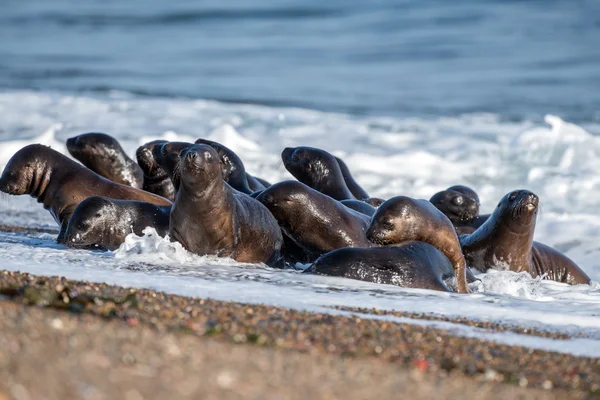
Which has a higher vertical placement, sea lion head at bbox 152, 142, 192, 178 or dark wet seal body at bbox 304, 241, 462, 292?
sea lion head at bbox 152, 142, 192, 178

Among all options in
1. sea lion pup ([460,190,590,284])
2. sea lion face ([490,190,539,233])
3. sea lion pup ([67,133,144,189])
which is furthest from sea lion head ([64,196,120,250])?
sea lion face ([490,190,539,233])

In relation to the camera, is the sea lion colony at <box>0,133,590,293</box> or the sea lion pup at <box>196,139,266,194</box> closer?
the sea lion colony at <box>0,133,590,293</box>

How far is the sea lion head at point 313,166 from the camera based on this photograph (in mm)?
10539

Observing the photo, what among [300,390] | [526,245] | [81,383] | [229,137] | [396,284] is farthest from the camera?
[229,137]

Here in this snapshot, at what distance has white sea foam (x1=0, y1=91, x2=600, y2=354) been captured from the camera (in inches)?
264

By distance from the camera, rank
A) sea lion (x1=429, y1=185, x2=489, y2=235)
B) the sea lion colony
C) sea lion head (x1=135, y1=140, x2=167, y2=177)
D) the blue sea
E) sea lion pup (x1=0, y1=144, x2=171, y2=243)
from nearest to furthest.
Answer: the sea lion colony, sea lion pup (x1=0, y1=144, x2=171, y2=243), sea lion (x1=429, y1=185, x2=489, y2=235), sea lion head (x1=135, y1=140, x2=167, y2=177), the blue sea

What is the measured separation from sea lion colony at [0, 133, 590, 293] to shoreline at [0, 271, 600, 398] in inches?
82.6

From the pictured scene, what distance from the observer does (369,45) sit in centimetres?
3278

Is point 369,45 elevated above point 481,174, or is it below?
above

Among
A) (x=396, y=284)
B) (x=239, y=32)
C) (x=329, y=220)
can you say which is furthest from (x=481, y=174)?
(x=239, y=32)

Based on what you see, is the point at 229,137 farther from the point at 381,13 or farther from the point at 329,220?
the point at 381,13

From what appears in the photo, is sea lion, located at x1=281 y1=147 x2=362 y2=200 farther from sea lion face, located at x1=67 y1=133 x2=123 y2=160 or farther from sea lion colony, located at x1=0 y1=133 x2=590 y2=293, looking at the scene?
sea lion face, located at x1=67 y1=133 x2=123 y2=160

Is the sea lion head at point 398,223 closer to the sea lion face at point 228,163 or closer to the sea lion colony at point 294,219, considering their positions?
the sea lion colony at point 294,219

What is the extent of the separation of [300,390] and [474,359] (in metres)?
1.45
